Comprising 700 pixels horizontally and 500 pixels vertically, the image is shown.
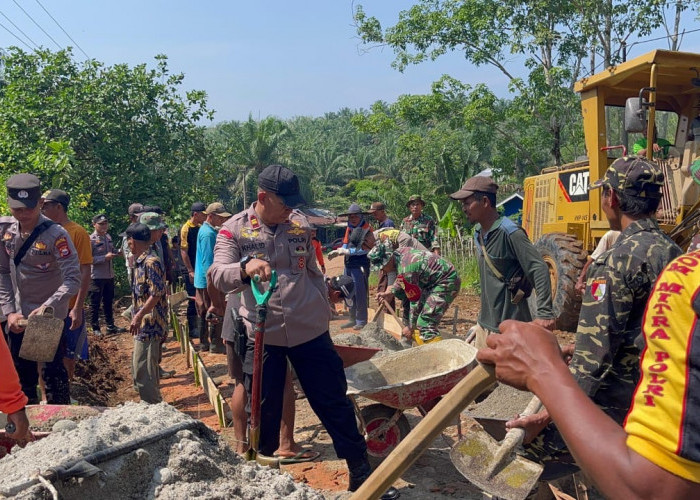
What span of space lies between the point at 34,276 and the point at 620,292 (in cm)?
428

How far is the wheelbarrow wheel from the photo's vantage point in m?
4.95

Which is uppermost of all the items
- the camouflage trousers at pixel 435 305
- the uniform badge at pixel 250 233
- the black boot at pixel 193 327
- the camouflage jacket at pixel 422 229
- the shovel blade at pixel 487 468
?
the uniform badge at pixel 250 233

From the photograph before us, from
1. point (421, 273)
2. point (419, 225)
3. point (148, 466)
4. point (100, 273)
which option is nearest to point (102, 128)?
point (100, 273)

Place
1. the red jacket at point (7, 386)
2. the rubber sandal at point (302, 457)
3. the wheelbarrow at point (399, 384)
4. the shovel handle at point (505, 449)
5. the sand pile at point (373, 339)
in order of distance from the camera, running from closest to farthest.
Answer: the red jacket at point (7, 386) < the shovel handle at point (505, 449) < the wheelbarrow at point (399, 384) < the rubber sandal at point (302, 457) < the sand pile at point (373, 339)

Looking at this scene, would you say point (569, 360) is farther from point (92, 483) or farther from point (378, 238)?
point (378, 238)

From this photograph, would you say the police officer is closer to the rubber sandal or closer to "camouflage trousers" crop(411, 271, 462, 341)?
the rubber sandal

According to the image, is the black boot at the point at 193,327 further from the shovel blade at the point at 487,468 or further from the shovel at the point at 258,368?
the shovel blade at the point at 487,468

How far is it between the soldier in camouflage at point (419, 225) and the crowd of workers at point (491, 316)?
266cm

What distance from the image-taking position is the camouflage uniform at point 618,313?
268 cm

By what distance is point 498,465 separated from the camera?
3.19 m

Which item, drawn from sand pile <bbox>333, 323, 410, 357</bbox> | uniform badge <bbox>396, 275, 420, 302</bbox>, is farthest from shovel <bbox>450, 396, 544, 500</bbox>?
sand pile <bbox>333, 323, 410, 357</bbox>

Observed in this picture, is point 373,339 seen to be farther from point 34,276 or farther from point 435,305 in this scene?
point 34,276

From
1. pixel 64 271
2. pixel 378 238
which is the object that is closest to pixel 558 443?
pixel 64 271

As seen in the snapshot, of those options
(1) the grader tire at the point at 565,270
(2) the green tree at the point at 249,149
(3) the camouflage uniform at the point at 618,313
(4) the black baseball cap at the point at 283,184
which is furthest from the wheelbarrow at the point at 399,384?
(2) the green tree at the point at 249,149
